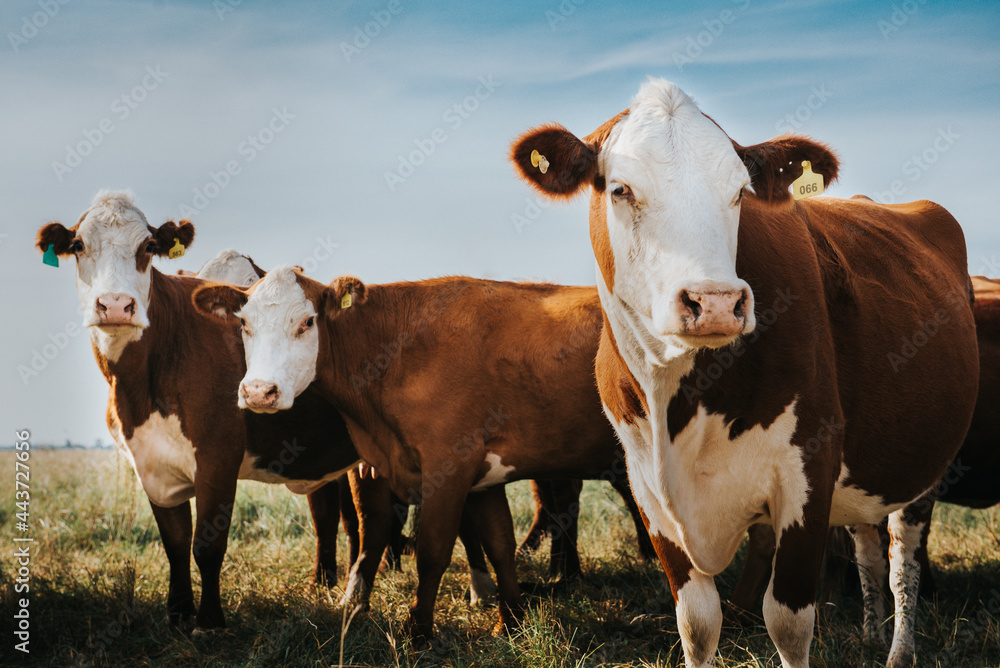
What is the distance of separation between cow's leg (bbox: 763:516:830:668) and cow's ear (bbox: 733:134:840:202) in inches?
47.8

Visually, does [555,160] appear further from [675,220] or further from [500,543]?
[500,543]

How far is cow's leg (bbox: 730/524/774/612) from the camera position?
205 inches

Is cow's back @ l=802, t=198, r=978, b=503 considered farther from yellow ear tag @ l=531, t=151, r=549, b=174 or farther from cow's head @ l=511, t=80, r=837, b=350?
yellow ear tag @ l=531, t=151, r=549, b=174

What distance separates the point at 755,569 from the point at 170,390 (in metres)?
4.31

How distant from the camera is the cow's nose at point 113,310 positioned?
5582mm

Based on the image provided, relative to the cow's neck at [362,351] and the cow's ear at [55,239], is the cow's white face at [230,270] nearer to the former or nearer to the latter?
the cow's ear at [55,239]

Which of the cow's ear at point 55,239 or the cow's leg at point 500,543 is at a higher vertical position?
the cow's ear at point 55,239

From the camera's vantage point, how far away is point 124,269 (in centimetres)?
586

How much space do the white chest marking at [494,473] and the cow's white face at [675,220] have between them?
2.79 meters

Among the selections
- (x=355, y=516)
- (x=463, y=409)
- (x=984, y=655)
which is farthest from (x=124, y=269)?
(x=984, y=655)

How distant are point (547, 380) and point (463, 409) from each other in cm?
64

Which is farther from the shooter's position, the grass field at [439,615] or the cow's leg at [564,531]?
the cow's leg at [564,531]

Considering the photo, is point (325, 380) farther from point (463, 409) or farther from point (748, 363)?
point (748, 363)

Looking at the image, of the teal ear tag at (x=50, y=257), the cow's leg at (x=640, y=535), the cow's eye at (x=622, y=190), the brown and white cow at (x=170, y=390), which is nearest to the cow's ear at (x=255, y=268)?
the brown and white cow at (x=170, y=390)
